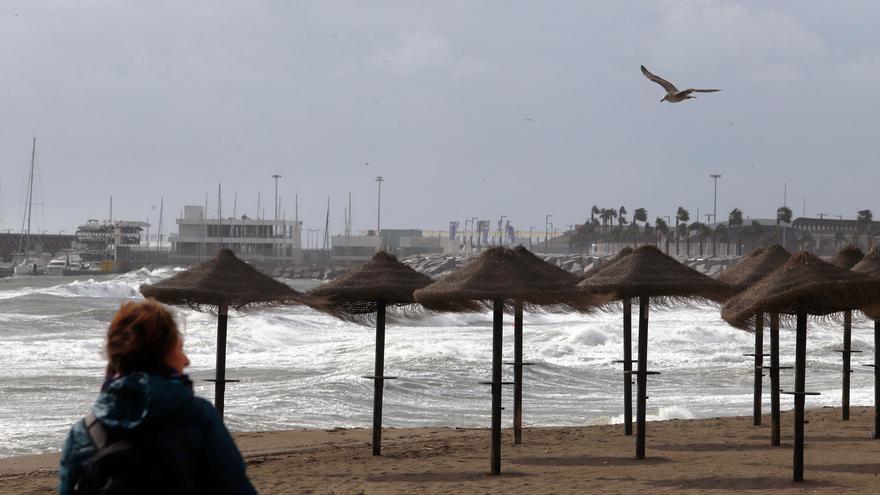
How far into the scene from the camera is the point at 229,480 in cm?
332

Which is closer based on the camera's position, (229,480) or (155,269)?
(229,480)

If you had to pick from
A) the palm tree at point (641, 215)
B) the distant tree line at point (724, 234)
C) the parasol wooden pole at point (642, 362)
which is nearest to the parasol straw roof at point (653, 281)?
the parasol wooden pole at point (642, 362)

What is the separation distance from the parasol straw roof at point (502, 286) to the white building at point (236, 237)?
111m

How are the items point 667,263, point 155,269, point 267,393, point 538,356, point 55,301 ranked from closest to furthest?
1. point 667,263
2. point 267,393
3. point 538,356
4. point 55,301
5. point 155,269

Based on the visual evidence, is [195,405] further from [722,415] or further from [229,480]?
[722,415]

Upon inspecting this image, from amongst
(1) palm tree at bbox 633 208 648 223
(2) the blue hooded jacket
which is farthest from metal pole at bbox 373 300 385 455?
(1) palm tree at bbox 633 208 648 223

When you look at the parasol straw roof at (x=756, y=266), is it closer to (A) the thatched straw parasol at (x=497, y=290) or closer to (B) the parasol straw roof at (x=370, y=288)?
(A) the thatched straw parasol at (x=497, y=290)

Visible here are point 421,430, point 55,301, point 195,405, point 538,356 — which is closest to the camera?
point 195,405

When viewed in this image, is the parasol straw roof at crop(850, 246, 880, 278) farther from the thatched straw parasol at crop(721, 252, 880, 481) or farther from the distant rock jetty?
the distant rock jetty

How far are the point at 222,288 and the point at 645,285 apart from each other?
384 cm

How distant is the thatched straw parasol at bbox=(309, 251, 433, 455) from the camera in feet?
41.4

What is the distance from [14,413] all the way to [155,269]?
10871 cm

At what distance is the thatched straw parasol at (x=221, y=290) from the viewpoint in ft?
38.4

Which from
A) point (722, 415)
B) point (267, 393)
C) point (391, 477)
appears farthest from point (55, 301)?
point (391, 477)
